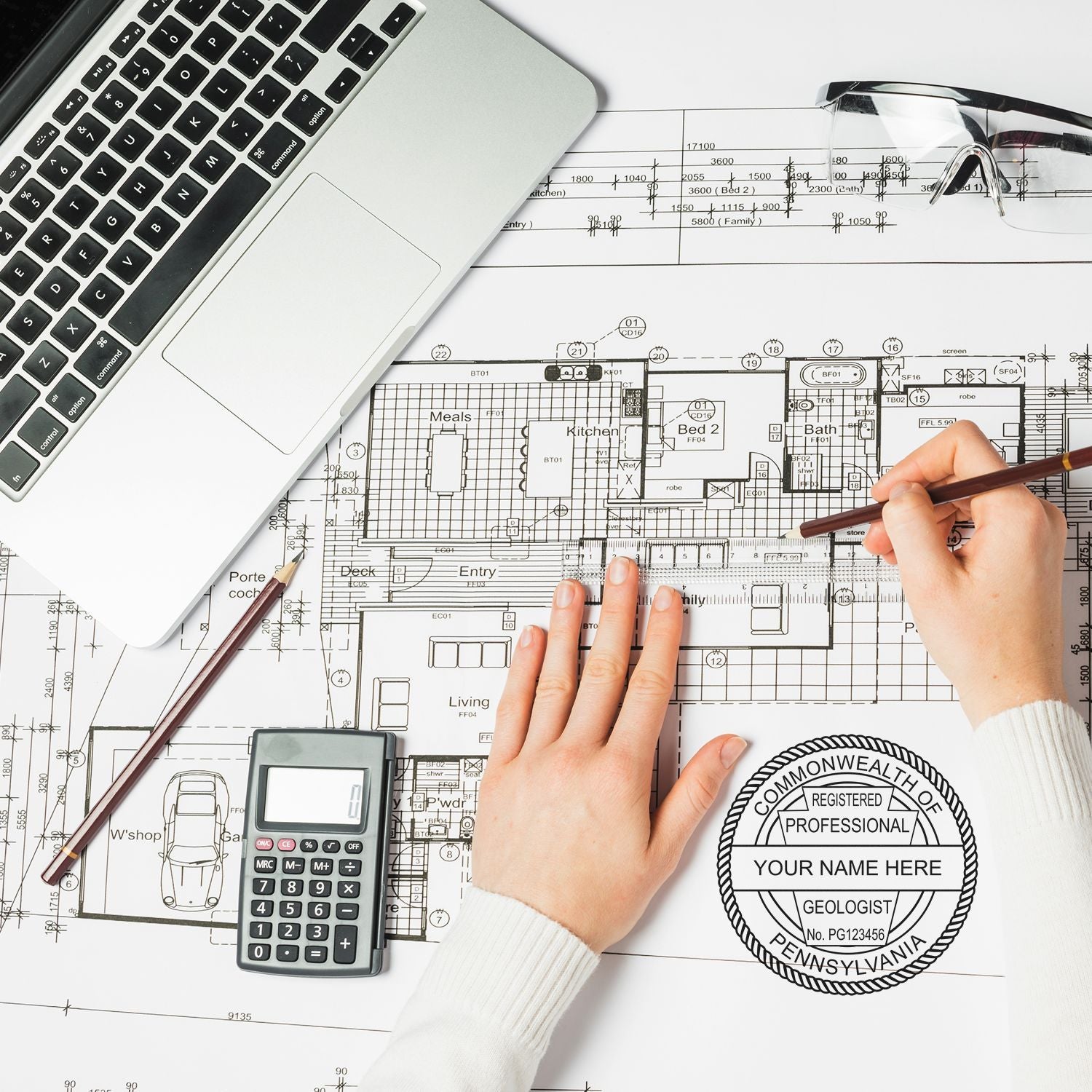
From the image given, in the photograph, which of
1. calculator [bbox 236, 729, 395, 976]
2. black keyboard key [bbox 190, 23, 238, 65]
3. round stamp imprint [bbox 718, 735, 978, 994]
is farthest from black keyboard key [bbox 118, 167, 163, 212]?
round stamp imprint [bbox 718, 735, 978, 994]

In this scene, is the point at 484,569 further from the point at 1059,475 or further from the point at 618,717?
the point at 1059,475

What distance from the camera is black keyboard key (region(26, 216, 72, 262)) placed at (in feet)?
2.48

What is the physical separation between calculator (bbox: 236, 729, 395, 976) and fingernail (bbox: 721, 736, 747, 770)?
0.25 m

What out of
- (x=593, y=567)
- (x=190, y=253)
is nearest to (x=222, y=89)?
(x=190, y=253)

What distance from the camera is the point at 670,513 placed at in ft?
2.52

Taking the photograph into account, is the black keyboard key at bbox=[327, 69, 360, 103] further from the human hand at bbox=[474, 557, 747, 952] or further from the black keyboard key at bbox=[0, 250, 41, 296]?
the human hand at bbox=[474, 557, 747, 952]

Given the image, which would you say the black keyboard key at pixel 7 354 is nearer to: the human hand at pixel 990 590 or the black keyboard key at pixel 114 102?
the black keyboard key at pixel 114 102

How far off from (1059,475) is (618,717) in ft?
1.26

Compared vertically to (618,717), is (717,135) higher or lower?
higher

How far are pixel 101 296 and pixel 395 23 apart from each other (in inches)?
12.4

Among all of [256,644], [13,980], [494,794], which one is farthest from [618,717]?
[13,980]

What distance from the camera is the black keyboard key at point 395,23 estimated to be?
0.77 meters

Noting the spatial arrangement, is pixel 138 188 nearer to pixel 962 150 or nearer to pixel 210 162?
pixel 210 162

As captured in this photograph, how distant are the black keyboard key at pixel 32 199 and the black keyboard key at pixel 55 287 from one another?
1.9 inches
